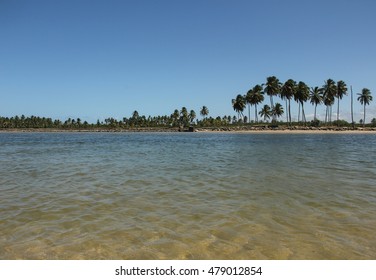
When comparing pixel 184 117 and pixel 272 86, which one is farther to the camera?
pixel 184 117

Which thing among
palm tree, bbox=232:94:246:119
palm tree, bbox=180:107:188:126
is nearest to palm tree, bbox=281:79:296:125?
palm tree, bbox=232:94:246:119

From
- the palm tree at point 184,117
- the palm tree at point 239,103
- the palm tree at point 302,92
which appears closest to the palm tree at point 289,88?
the palm tree at point 302,92

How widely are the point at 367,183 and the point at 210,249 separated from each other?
28.7 feet

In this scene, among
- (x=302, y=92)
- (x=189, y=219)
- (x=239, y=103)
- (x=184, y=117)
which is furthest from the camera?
(x=184, y=117)

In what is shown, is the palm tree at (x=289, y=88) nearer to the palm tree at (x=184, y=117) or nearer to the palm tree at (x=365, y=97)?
the palm tree at (x=365, y=97)

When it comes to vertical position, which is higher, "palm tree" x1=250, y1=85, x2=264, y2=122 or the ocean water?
"palm tree" x1=250, y1=85, x2=264, y2=122

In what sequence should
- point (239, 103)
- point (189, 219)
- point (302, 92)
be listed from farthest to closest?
1. point (239, 103)
2. point (302, 92)
3. point (189, 219)

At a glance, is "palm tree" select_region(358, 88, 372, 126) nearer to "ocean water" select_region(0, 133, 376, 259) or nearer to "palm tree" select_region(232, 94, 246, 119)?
"palm tree" select_region(232, 94, 246, 119)

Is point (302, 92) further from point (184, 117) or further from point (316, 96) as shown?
point (184, 117)

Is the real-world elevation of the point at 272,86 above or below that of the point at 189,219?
above

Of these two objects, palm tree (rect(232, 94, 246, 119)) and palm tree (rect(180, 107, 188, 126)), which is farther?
palm tree (rect(180, 107, 188, 126))

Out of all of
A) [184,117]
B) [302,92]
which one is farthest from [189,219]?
[184,117]

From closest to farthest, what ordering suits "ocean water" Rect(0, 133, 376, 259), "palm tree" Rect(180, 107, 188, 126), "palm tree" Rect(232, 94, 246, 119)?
"ocean water" Rect(0, 133, 376, 259)
"palm tree" Rect(232, 94, 246, 119)
"palm tree" Rect(180, 107, 188, 126)

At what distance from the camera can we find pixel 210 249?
476 cm
